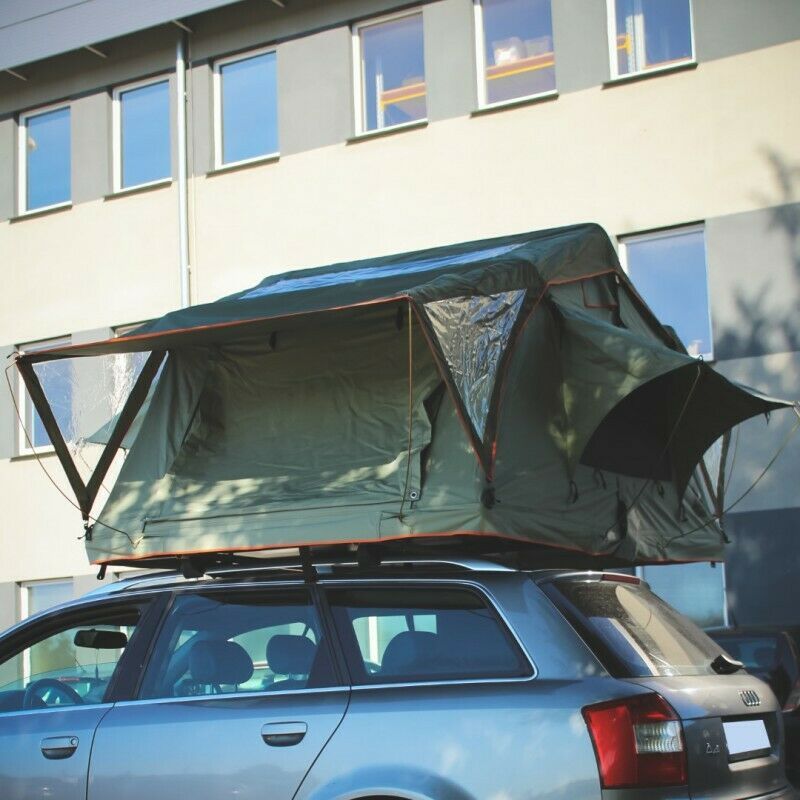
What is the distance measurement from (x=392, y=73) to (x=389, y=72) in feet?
0.17

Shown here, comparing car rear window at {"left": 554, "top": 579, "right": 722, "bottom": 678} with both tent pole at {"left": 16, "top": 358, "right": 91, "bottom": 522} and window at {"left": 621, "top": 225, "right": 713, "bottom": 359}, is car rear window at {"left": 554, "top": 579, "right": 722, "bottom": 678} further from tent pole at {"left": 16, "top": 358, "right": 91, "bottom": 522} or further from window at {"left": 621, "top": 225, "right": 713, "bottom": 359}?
window at {"left": 621, "top": 225, "right": 713, "bottom": 359}

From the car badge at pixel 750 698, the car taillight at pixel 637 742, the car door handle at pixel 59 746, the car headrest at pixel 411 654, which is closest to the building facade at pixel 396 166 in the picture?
the car door handle at pixel 59 746

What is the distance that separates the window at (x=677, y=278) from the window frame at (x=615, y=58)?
5.69 ft

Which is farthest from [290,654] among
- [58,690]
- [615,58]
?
[615,58]

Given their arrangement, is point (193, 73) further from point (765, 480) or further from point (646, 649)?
point (646, 649)

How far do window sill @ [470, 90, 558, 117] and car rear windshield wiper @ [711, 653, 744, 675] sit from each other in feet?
34.3

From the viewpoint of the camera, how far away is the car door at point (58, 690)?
598cm

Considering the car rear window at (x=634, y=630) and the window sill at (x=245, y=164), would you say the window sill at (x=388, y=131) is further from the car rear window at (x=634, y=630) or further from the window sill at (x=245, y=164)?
the car rear window at (x=634, y=630)

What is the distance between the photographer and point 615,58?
49.3 feet

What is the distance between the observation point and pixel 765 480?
1356cm

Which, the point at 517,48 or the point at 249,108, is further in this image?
the point at 249,108

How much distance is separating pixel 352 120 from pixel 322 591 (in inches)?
452

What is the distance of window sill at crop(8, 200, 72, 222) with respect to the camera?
18.5m

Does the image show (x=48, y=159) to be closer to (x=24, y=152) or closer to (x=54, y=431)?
(x=24, y=152)
